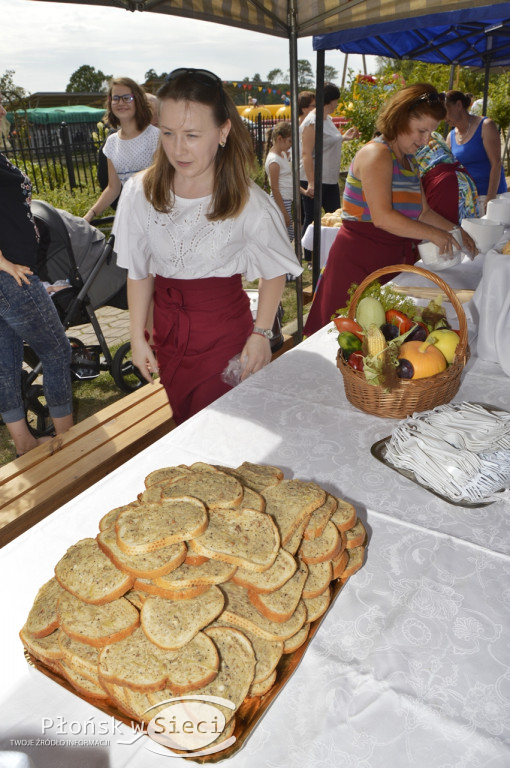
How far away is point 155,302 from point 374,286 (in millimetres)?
876

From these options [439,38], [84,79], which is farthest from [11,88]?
[84,79]

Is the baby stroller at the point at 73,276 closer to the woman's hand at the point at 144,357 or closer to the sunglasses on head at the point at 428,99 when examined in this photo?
the woman's hand at the point at 144,357

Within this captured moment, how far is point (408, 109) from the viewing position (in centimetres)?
260

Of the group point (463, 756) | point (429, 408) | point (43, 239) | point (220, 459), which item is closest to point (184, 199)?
point (220, 459)

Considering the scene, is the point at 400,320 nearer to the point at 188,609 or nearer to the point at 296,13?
the point at 188,609

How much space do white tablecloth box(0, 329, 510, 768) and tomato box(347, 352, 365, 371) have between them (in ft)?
0.68

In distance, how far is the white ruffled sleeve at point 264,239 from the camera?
1.86 metres

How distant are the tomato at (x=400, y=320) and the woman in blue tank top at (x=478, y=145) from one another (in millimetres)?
3922

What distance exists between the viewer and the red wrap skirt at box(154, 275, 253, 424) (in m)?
1.97

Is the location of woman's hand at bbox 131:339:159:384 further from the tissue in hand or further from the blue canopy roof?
the blue canopy roof

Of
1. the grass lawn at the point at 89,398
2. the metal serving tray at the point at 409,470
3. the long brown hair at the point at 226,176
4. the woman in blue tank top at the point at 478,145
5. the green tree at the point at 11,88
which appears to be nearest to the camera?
the metal serving tray at the point at 409,470

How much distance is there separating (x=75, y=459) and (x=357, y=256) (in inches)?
75.2

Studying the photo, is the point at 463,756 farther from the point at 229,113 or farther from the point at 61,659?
the point at 229,113

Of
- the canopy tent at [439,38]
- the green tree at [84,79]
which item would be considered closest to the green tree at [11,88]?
the canopy tent at [439,38]
